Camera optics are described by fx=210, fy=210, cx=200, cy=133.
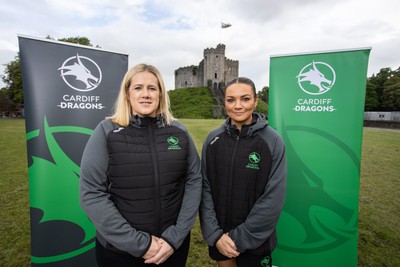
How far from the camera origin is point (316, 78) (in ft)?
8.31

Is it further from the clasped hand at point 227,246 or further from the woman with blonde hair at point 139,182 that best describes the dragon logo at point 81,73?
the clasped hand at point 227,246

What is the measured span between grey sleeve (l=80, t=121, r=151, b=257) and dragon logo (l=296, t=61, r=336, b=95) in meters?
2.34

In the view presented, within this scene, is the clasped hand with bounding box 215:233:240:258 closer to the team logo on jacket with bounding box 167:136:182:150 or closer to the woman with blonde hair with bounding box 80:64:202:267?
the woman with blonde hair with bounding box 80:64:202:267

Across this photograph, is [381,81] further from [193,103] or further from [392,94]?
[193,103]

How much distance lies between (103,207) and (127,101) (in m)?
0.85

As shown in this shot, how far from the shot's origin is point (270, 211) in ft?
5.85

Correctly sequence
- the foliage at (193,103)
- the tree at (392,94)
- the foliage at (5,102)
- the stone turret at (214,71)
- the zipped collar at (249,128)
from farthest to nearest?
the stone turret at (214,71)
the foliage at (193,103)
the tree at (392,94)
the foliage at (5,102)
the zipped collar at (249,128)

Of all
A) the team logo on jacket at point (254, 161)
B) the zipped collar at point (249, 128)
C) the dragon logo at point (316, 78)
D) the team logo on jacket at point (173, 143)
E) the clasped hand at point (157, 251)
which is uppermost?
the dragon logo at point (316, 78)

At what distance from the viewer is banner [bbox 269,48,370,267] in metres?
2.47

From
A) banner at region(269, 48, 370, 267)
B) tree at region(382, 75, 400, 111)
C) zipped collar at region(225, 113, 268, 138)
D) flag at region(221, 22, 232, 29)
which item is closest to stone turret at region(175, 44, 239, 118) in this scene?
flag at region(221, 22, 232, 29)

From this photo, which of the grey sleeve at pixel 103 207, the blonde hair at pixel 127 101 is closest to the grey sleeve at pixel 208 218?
the grey sleeve at pixel 103 207

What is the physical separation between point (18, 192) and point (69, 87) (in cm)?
455

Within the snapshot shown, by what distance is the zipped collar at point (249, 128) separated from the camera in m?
1.90

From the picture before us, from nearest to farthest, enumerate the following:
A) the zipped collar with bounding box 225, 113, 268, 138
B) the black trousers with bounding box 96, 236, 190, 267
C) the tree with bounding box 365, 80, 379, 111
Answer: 1. the black trousers with bounding box 96, 236, 190, 267
2. the zipped collar with bounding box 225, 113, 268, 138
3. the tree with bounding box 365, 80, 379, 111
